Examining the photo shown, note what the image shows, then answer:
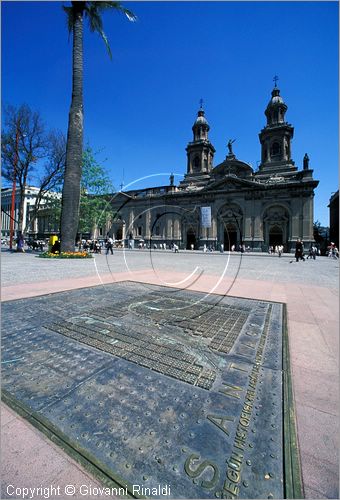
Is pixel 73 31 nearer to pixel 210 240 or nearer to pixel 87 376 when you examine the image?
pixel 87 376

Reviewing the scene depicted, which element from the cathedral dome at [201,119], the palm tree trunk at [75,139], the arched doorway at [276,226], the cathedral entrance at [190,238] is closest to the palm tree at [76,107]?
the palm tree trunk at [75,139]

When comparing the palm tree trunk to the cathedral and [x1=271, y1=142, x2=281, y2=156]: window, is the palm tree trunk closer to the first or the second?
the cathedral

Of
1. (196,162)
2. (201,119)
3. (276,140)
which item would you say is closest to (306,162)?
(276,140)

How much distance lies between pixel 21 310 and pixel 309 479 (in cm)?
548

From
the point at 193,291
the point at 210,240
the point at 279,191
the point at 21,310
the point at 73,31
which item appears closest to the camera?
the point at 21,310

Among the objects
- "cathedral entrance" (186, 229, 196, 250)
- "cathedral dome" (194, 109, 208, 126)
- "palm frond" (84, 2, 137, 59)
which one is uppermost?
"cathedral dome" (194, 109, 208, 126)

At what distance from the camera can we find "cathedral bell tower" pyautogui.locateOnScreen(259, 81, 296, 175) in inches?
1909

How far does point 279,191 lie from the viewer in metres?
44.3

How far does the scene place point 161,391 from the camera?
2.47 metres

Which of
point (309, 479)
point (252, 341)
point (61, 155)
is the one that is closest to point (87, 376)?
point (309, 479)

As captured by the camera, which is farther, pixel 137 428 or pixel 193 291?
pixel 193 291

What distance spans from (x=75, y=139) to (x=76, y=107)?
2703mm

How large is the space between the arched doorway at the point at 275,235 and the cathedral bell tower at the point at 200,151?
20426mm

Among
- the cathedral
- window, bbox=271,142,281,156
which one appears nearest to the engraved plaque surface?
the cathedral
